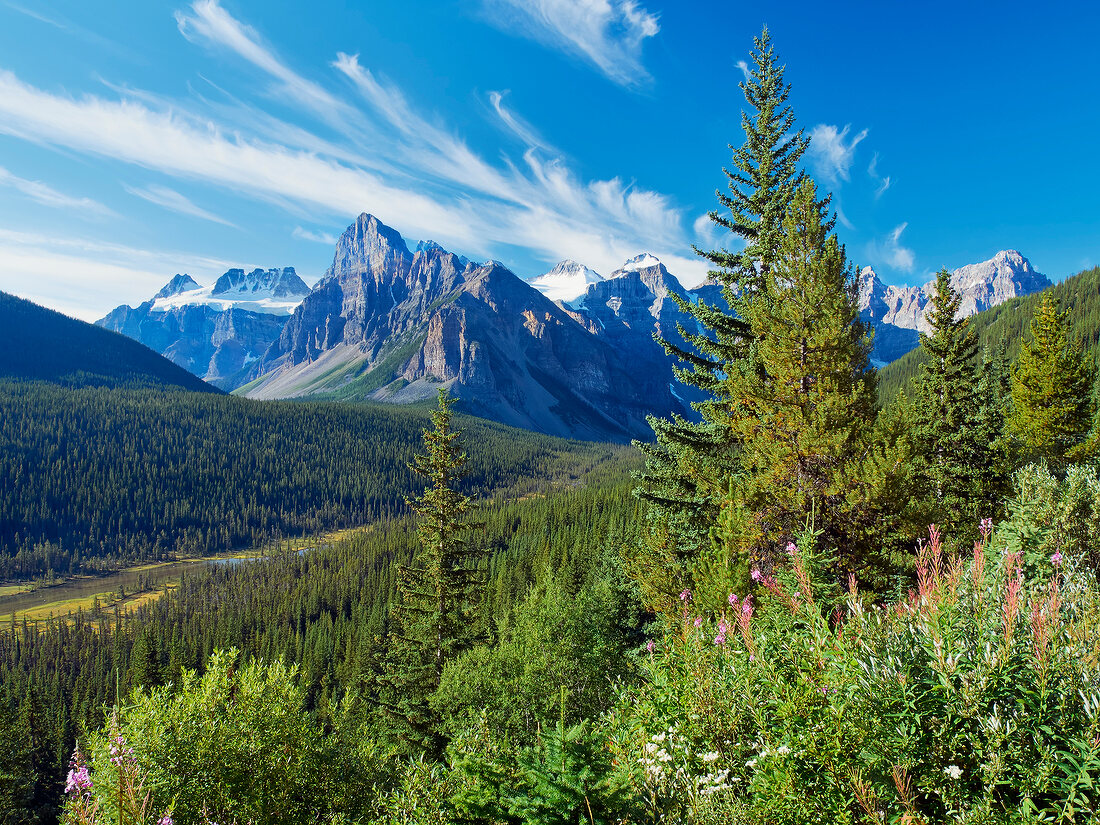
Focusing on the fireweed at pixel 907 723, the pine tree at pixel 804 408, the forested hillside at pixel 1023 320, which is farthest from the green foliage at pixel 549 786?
the forested hillside at pixel 1023 320

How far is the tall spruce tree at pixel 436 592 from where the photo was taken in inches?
842

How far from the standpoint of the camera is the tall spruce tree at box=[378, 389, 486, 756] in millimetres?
21391

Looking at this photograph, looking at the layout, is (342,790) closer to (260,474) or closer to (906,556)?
(906,556)

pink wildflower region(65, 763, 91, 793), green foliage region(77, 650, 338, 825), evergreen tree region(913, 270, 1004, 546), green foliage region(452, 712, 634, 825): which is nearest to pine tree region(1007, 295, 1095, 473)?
evergreen tree region(913, 270, 1004, 546)

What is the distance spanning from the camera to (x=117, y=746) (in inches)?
279

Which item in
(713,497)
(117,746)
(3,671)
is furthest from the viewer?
(3,671)

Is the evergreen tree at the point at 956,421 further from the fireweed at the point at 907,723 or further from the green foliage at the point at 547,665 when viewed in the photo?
the fireweed at the point at 907,723

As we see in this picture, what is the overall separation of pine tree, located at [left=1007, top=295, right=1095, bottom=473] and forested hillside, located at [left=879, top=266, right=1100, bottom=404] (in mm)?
70726

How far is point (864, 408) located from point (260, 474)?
21551 centimetres

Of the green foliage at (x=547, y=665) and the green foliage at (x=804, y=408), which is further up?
the green foliage at (x=804, y=408)

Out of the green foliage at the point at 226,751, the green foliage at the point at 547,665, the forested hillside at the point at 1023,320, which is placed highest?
the forested hillside at the point at 1023,320

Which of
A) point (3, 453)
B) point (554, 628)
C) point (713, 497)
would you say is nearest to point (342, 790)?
point (713, 497)

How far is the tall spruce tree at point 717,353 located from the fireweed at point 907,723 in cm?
833

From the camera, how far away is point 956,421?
21.7m
